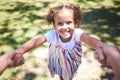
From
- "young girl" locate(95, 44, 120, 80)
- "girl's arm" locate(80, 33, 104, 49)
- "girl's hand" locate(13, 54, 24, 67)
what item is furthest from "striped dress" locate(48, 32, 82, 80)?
"young girl" locate(95, 44, 120, 80)

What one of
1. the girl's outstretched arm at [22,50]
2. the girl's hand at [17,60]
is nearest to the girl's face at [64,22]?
the girl's outstretched arm at [22,50]

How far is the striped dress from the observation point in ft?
8.09

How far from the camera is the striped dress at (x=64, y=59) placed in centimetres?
247

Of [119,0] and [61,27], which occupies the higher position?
[61,27]

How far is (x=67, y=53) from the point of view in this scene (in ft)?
8.08

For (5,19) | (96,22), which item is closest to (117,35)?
(96,22)

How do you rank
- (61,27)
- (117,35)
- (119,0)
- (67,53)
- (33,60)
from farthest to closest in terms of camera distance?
(119,0)
(117,35)
(33,60)
(67,53)
(61,27)

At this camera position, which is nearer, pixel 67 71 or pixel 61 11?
pixel 61 11

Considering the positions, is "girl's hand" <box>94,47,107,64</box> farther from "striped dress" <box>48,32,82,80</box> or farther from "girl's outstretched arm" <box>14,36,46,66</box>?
"striped dress" <box>48,32,82,80</box>

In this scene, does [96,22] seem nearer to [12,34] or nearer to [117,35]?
[117,35]

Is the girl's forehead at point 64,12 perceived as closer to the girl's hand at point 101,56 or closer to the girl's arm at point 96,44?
the girl's arm at point 96,44

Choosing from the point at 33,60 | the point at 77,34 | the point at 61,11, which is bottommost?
the point at 33,60

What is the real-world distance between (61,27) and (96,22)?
2.58 meters

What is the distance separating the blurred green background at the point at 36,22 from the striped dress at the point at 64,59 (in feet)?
2.89
